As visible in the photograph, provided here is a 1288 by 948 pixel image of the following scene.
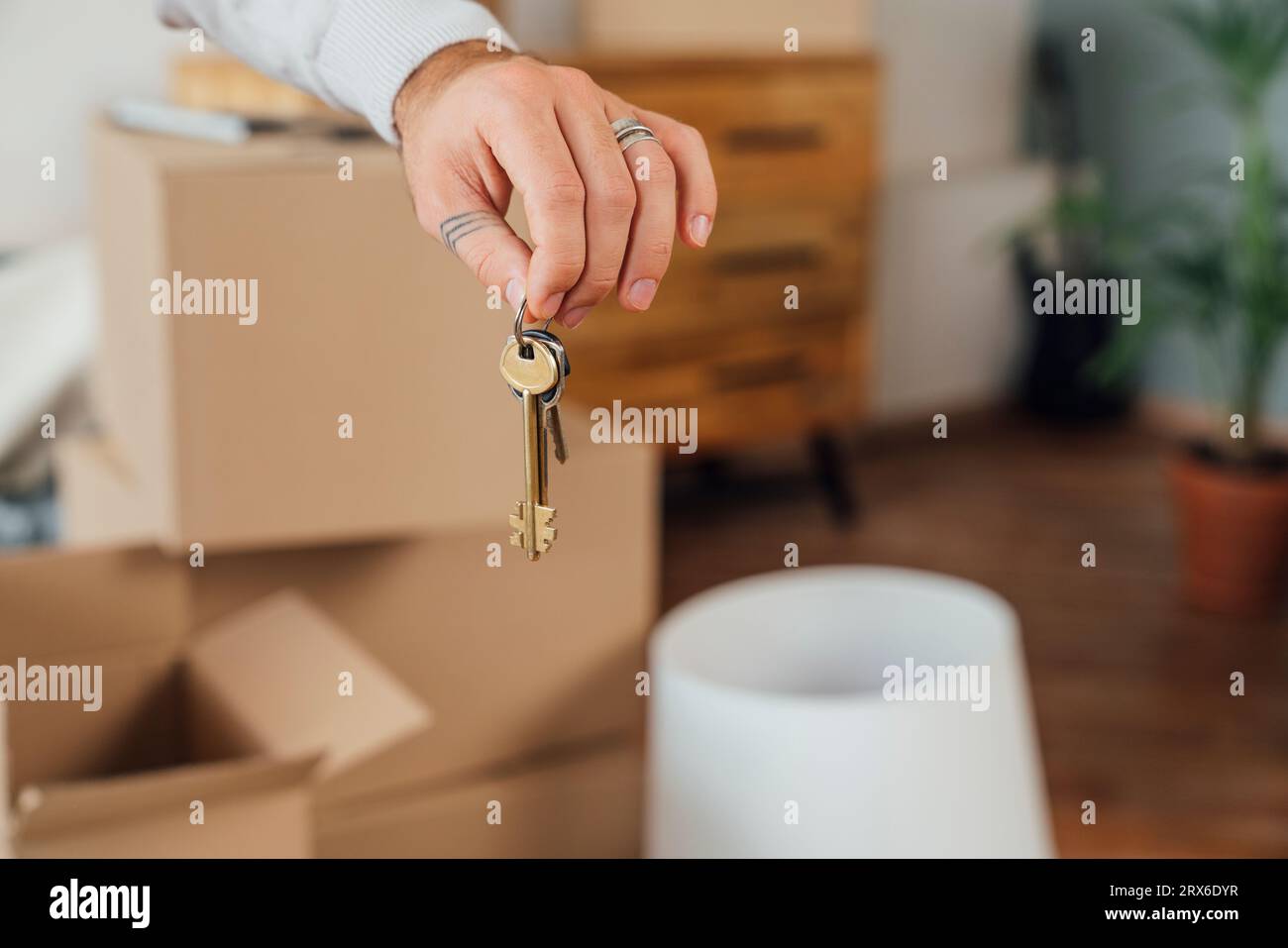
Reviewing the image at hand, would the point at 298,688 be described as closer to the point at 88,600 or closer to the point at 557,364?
the point at 88,600

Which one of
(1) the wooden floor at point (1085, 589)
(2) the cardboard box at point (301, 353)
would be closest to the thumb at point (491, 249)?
(2) the cardboard box at point (301, 353)

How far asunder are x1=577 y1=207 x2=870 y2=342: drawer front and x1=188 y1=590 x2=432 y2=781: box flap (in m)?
1.62

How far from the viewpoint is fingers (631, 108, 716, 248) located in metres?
0.53

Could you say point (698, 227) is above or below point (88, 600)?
above

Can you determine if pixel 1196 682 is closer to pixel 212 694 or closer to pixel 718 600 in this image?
pixel 718 600

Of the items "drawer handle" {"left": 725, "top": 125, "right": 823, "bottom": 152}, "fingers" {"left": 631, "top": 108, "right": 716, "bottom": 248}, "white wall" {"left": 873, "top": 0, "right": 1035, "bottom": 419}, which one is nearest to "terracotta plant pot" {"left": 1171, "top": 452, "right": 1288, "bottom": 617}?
"drawer handle" {"left": 725, "top": 125, "right": 823, "bottom": 152}

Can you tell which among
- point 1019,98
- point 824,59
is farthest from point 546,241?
point 1019,98

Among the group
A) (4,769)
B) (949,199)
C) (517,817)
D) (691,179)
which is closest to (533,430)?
(691,179)

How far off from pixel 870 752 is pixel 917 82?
3333 mm

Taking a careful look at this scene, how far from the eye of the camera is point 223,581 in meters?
1.48

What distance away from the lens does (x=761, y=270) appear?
127 inches

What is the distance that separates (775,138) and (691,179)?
267 cm

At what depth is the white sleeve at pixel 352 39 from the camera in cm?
63

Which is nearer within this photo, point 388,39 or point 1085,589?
point 388,39
